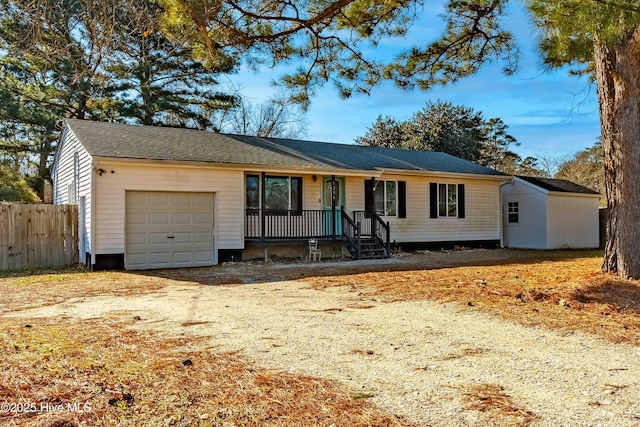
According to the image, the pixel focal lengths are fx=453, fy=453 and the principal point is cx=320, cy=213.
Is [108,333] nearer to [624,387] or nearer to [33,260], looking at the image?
[624,387]

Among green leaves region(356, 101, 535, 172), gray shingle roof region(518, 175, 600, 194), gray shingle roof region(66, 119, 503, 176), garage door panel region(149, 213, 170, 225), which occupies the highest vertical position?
green leaves region(356, 101, 535, 172)

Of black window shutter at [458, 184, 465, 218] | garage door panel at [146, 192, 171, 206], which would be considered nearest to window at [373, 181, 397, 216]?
black window shutter at [458, 184, 465, 218]

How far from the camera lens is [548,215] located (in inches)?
674

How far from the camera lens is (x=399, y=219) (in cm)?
1566

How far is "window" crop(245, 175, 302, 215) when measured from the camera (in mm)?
13336

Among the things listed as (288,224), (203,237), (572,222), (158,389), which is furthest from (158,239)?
(572,222)

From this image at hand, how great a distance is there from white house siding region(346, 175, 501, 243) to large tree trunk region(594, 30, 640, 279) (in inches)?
314

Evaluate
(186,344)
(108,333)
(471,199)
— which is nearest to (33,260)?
(108,333)

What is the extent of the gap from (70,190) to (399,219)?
10.4 meters

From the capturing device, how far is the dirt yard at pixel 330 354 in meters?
2.84

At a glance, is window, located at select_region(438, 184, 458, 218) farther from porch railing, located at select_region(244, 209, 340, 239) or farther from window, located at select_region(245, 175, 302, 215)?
window, located at select_region(245, 175, 302, 215)

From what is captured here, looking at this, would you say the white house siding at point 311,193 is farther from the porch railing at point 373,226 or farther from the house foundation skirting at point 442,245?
the house foundation skirting at point 442,245

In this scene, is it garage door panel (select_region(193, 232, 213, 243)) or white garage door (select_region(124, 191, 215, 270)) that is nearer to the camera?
white garage door (select_region(124, 191, 215, 270))

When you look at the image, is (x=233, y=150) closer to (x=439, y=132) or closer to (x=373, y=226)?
(x=373, y=226)
